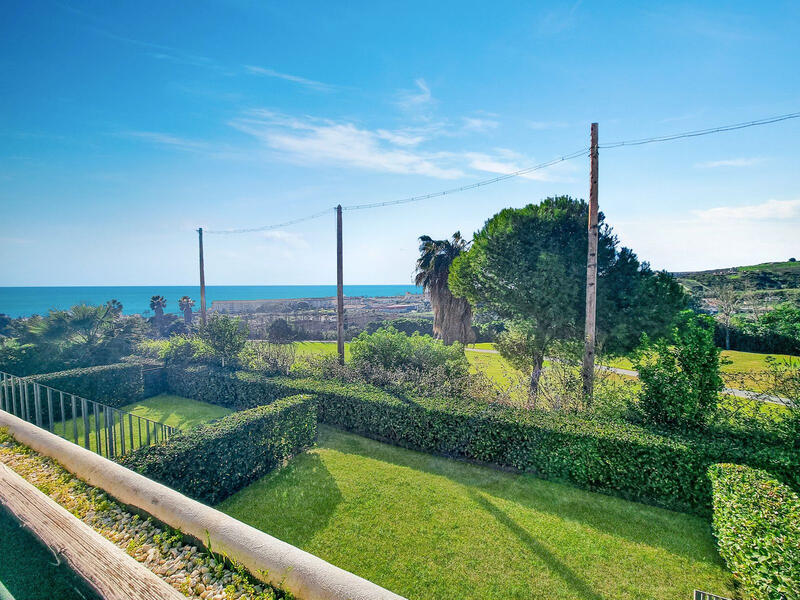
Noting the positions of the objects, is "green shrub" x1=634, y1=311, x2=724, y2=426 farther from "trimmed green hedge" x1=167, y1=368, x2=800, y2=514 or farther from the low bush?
the low bush

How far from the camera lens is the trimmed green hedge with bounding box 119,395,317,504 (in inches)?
207

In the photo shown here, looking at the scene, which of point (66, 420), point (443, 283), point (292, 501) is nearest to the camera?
point (292, 501)

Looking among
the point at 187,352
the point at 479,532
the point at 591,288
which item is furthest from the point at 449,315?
the point at 479,532

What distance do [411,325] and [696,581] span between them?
81.1 ft

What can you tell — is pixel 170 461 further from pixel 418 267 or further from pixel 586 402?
pixel 418 267

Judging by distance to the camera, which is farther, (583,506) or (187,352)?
(187,352)

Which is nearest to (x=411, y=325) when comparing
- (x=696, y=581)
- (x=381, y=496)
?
(x=381, y=496)

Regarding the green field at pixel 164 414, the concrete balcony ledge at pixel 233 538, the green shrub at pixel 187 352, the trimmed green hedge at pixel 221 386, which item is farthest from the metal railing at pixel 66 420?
the concrete balcony ledge at pixel 233 538

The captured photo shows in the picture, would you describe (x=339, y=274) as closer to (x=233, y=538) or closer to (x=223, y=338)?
(x=223, y=338)

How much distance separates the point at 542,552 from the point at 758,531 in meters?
2.21

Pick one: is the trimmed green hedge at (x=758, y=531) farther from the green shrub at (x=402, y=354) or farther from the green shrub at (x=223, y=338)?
the green shrub at (x=223, y=338)

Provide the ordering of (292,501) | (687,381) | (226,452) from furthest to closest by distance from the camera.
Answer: (687,381) → (226,452) → (292,501)

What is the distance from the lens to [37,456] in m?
4.47

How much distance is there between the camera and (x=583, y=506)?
219 inches
